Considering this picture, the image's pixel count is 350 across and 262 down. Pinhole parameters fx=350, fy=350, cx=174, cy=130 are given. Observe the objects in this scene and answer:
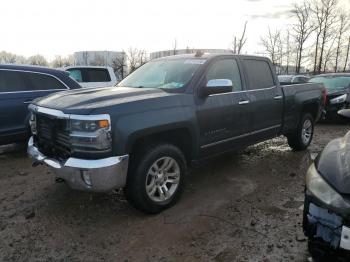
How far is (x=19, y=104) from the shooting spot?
6.48 m

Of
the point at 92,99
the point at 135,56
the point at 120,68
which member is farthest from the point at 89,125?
the point at 135,56

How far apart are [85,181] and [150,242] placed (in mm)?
887

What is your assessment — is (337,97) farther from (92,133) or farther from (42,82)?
(92,133)

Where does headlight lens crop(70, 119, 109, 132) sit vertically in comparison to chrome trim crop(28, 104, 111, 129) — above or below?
below

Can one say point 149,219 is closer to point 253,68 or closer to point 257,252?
point 257,252

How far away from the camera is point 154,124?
382 centimetres

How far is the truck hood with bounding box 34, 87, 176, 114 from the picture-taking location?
3.59m

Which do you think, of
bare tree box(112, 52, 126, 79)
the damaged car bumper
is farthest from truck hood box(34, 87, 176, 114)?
bare tree box(112, 52, 126, 79)

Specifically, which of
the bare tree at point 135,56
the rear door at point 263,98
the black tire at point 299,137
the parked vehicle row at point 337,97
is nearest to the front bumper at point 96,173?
the rear door at point 263,98

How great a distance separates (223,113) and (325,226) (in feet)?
8.04

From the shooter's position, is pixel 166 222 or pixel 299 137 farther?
pixel 299 137

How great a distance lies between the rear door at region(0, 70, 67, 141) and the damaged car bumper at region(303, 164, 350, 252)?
5.10 metres

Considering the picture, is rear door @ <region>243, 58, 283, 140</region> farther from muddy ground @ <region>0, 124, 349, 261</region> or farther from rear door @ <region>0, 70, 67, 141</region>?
rear door @ <region>0, 70, 67, 141</region>

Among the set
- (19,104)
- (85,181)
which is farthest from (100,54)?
(85,181)
